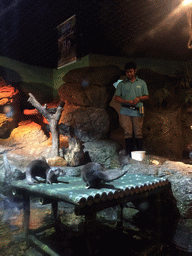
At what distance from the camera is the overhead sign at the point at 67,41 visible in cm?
442

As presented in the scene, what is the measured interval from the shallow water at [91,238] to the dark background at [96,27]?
3.67 meters

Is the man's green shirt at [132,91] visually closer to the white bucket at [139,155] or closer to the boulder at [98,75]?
the white bucket at [139,155]

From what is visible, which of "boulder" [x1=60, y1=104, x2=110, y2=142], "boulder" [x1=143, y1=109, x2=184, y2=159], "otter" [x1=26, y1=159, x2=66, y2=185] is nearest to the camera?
"otter" [x1=26, y1=159, x2=66, y2=185]

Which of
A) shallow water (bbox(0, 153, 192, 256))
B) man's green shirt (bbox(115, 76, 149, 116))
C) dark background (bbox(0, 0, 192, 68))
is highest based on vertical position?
dark background (bbox(0, 0, 192, 68))

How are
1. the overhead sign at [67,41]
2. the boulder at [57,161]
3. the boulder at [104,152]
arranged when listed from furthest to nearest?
the boulder at [104,152] → the boulder at [57,161] → the overhead sign at [67,41]

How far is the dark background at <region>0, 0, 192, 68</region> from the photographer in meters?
4.58

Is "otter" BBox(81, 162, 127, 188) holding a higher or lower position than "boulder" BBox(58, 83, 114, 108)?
lower

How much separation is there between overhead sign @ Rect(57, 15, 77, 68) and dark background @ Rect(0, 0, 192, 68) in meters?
0.22

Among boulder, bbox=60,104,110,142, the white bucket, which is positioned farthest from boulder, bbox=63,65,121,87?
the white bucket

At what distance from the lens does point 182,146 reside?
6.88 metres

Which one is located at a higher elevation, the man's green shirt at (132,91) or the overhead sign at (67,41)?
the overhead sign at (67,41)

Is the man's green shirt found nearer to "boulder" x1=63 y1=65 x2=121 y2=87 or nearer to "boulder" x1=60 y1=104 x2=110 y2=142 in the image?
"boulder" x1=60 y1=104 x2=110 y2=142

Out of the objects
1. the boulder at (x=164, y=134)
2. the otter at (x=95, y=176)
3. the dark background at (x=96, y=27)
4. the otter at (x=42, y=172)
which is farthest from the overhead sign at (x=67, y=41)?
the boulder at (x=164, y=134)

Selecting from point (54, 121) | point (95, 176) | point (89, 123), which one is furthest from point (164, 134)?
point (95, 176)
